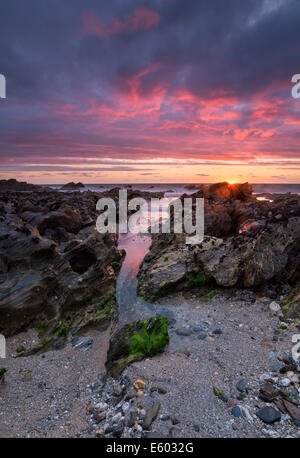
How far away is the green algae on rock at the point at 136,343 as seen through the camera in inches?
193

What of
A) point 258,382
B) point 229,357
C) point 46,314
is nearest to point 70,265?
point 46,314

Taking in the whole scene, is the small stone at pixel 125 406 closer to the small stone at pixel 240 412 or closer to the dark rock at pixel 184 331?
the small stone at pixel 240 412

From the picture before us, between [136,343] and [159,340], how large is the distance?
0.51 metres

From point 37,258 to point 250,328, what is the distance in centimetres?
668

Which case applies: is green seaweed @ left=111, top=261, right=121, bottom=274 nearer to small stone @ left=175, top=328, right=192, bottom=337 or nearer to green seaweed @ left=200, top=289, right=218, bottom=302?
green seaweed @ left=200, top=289, right=218, bottom=302

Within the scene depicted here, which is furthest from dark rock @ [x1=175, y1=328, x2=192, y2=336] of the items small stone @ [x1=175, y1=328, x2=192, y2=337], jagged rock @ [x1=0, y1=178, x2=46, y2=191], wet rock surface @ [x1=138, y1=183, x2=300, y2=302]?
jagged rock @ [x1=0, y1=178, x2=46, y2=191]

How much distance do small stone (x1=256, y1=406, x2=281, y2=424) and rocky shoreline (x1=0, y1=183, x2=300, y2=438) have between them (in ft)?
0.09

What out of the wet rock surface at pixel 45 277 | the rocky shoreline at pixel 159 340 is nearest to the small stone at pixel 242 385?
the rocky shoreline at pixel 159 340

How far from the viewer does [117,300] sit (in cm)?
838

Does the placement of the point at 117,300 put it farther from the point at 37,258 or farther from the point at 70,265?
the point at 37,258

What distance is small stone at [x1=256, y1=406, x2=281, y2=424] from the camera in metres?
3.31

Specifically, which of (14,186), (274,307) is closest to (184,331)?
(274,307)

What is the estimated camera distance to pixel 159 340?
525 centimetres

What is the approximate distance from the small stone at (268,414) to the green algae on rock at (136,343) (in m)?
2.18
